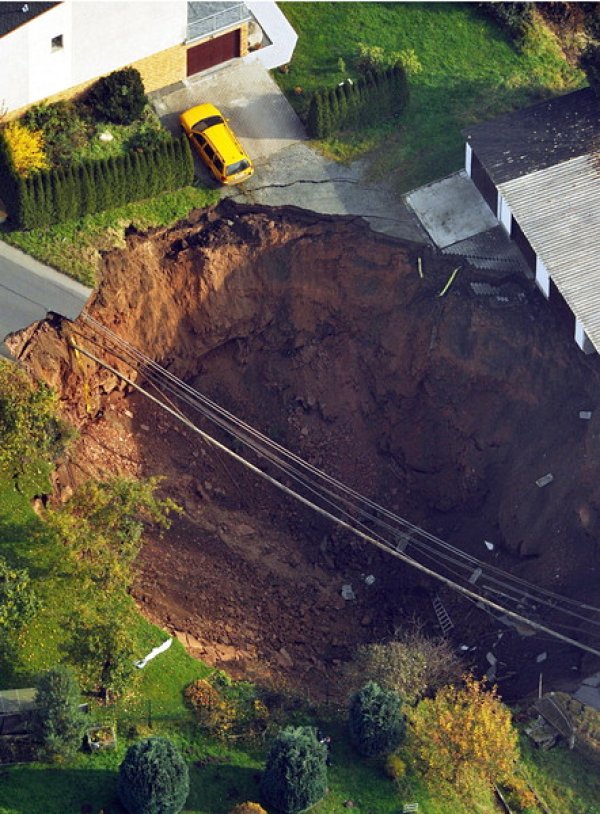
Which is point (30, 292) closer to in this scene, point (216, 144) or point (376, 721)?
point (216, 144)

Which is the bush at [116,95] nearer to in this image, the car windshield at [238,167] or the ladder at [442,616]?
the car windshield at [238,167]

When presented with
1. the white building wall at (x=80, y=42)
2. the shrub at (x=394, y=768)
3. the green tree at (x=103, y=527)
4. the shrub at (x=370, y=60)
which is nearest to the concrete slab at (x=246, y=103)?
the white building wall at (x=80, y=42)

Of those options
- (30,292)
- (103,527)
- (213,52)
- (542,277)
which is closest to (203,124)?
(213,52)

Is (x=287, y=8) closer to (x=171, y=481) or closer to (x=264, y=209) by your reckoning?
(x=264, y=209)

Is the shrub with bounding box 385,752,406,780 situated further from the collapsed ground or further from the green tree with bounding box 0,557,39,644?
the green tree with bounding box 0,557,39,644

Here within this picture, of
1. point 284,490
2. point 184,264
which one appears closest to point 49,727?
point 284,490

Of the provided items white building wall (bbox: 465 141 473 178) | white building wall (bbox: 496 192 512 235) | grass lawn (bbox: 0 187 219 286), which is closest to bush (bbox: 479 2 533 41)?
white building wall (bbox: 465 141 473 178)
